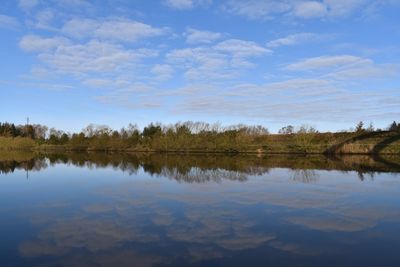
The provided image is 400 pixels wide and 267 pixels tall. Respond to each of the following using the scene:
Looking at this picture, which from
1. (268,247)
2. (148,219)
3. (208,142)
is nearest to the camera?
(268,247)

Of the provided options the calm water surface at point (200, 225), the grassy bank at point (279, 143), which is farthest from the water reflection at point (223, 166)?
the grassy bank at point (279, 143)

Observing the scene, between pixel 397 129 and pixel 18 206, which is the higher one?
pixel 397 129

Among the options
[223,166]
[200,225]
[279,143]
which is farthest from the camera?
[279,143]

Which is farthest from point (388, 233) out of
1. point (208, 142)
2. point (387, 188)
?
point (208, 142)

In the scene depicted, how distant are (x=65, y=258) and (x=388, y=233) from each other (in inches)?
195

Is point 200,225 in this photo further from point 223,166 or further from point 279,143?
point 279,143

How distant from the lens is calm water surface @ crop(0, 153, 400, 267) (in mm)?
5359

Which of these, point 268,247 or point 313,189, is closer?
point 268,247

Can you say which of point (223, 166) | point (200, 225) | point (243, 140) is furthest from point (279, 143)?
point (200, 225)

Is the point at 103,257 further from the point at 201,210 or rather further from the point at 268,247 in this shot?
the point at 201,210

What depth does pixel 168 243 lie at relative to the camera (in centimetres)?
601

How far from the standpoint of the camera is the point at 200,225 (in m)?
7.22

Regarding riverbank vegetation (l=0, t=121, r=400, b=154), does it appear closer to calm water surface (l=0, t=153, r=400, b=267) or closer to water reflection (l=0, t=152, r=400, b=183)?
water reflection (l=0, t=152, r=400, b=183)

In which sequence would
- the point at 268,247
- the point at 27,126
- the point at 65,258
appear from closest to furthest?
1. the point at 65,258
2. the point at 268,247
3. the point at 27,126
